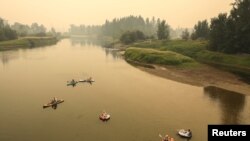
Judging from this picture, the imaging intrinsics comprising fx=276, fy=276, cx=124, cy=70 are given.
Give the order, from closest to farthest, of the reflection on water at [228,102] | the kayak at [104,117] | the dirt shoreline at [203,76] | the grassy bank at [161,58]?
the kayak at [104,117], the reflection on water at [228,102], the dirt shoreline at [203,76], the grassy bank at [161,58]

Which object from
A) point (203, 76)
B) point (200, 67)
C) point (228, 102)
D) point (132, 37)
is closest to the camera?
point (228, 102)

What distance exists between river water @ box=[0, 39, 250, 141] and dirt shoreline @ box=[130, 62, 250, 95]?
454 centimetres

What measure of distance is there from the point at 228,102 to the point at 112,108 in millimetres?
24448

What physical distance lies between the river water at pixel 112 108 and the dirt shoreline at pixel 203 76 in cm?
454

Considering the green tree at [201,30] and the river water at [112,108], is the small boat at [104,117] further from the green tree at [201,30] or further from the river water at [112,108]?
the green tree at [201,30]

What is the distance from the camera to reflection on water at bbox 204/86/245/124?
47312 mm

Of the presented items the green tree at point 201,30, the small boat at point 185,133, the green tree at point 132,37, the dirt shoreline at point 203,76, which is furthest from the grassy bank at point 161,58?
the small boat at point 185,133

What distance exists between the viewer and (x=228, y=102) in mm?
57250

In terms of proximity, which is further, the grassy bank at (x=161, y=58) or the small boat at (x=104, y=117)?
the grassy bank at (x=161, y=58)

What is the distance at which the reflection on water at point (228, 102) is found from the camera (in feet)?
155

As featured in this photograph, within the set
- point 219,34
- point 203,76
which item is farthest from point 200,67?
point 219,34

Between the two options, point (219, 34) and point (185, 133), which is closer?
point (185, 133)

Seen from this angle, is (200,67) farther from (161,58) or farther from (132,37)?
(132,37)

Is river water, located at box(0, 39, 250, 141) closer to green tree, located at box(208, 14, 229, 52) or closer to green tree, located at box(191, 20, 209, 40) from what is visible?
green tree, located at box(208, 14, 229, 52)
